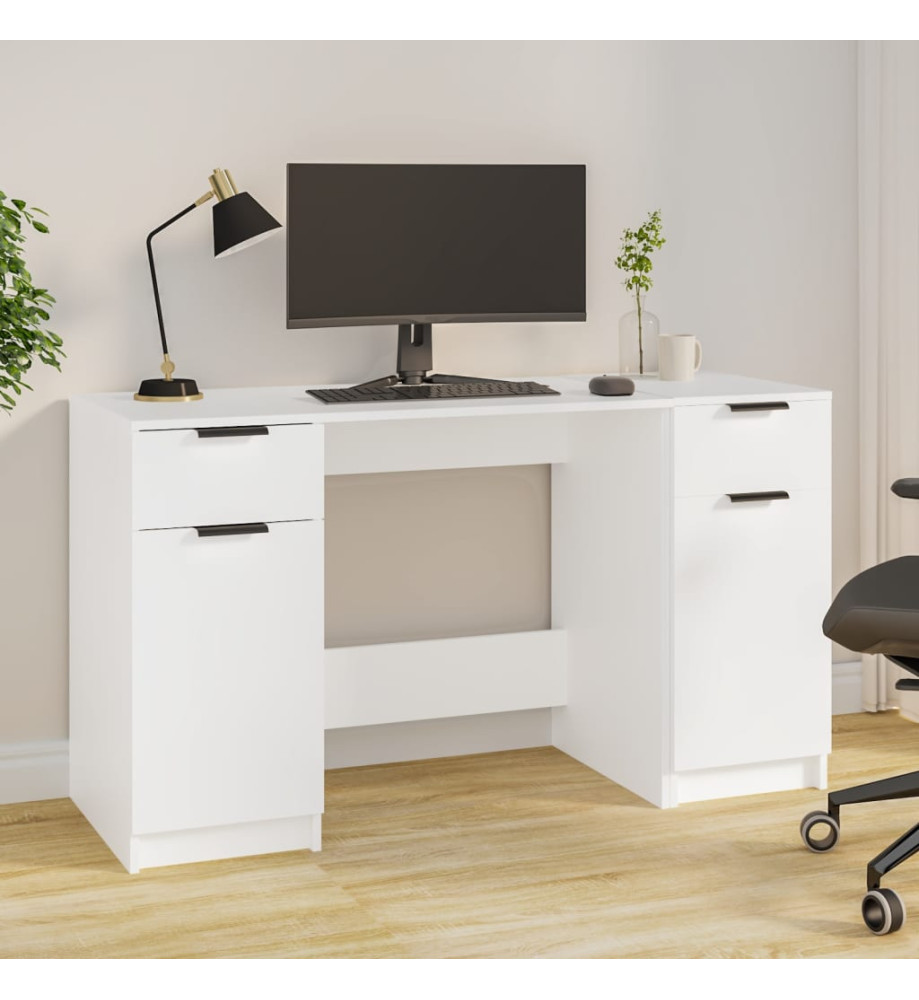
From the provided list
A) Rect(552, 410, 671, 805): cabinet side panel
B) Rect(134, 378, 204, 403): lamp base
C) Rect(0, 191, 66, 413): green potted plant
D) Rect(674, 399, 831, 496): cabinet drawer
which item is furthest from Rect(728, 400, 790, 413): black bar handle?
Rect(0, 191, 66, 413): green potted plant

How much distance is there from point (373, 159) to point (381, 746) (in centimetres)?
139

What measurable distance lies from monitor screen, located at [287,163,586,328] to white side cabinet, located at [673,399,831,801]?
528mm

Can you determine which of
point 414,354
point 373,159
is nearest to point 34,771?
point 414,354

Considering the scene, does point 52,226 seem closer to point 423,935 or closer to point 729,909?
point 423,935

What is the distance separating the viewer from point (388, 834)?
329 centimetres

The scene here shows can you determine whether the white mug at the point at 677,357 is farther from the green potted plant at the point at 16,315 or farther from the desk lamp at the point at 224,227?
the green potted plant at the point at 16,315

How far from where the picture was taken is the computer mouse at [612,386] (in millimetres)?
3340

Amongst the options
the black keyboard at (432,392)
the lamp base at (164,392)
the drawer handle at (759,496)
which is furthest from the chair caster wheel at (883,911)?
the lamp base at (164,392)

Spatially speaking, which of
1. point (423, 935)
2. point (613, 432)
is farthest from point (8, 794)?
point (613, 432)

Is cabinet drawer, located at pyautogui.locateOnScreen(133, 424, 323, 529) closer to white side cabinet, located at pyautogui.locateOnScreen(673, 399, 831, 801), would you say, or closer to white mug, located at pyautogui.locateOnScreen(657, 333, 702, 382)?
white side cabinet, located at pyautogui.locateOnScreen(673, 399, 831, 801)

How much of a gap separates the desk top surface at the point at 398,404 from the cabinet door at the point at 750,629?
0.22m

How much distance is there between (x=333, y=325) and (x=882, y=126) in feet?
5.12

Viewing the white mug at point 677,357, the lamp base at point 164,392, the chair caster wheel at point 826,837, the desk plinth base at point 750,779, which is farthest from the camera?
the white mug at point 677,357

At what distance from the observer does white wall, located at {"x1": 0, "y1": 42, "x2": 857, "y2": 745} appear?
3.41 meters
